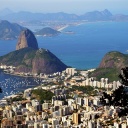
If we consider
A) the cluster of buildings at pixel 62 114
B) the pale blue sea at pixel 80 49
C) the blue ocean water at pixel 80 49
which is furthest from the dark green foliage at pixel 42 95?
the blue ocean water at pixel 80 49

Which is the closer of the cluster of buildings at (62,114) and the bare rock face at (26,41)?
the cluster of buildings at (62,114)

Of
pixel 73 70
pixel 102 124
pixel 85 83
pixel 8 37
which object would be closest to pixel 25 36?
pixel 73 70

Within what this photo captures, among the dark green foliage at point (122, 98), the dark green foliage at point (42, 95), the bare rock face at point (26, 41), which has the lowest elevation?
the dark green foliage at point (42, 95)

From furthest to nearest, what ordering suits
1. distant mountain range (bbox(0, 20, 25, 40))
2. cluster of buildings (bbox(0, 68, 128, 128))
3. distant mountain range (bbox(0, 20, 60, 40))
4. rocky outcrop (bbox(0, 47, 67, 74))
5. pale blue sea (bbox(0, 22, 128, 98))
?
distant mountain range (bbox(0, 20, 60, 40)), distant mountain range (bbox(0, 20, 25, 40)), pale blue sea (bbox(0, 22, 128, 98)), rocky outcrop (bbox(0, 47, 67, 74)), cluster of buildings (bbox(0, 68, 128, 128))

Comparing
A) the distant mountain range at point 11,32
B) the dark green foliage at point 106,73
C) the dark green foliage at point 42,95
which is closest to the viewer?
the dark green foliage at point 42,95

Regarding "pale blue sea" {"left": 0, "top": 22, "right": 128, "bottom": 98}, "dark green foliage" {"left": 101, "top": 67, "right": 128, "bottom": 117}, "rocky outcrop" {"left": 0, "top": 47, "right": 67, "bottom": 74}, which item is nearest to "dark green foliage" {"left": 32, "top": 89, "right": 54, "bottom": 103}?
"pale blue sea" {"left": 0, "top": 22, "right": 128, "bottom": 98}

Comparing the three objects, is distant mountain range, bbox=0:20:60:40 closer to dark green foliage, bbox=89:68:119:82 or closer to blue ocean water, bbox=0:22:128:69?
blue ocean water, bbox=0:22:128:69

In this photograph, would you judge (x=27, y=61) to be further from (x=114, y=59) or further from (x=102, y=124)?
(x=102, y=124)

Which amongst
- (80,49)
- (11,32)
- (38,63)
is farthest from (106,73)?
(11,32)

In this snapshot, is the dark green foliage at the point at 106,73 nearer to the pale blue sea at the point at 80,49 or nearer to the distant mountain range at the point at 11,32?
the pale blue sea at the point at 80,49

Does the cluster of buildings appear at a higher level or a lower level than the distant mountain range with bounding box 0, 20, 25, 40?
lower

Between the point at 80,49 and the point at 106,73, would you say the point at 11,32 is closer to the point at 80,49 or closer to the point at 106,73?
the point at 80,49
